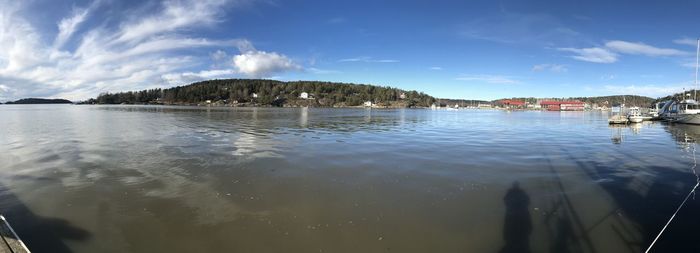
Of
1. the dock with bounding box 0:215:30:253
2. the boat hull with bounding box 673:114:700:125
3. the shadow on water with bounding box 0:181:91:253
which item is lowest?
the shadow on water with bounding box 0:181:91:253

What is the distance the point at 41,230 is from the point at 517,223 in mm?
10688

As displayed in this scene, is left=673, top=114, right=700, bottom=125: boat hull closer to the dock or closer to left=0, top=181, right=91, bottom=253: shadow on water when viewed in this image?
left=0, top=181, right=91, bottom=253: shadow on water

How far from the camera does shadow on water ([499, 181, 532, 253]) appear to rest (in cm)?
794

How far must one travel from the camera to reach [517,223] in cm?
920

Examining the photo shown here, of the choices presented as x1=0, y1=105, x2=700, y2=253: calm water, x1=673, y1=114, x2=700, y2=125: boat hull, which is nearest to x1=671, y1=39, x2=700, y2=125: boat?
x1=673, y1=114, x2=700, y2=125: boat hull

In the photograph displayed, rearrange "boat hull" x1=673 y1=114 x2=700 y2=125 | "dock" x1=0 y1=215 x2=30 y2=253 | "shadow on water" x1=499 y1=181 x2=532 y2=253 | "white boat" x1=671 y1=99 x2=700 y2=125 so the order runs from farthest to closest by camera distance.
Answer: "white boat" x1=671 y1=99 x2=700 y2=125, "boat hull" x1=673 y1=114 x2=700 y2=125, "shadow on water" x1=499 y1=181 x2=532 y2=253, "dock" x1=0 y1=215 x2=30 y2=253

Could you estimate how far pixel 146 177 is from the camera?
13.8 metres

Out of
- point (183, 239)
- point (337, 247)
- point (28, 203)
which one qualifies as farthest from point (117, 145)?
point (337, 247)

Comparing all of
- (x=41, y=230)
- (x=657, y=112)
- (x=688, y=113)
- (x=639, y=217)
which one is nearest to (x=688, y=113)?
(x=688, y=113)

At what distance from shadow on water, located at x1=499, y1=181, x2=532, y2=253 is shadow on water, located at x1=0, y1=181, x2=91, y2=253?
879cm

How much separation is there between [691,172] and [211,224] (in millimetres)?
18950

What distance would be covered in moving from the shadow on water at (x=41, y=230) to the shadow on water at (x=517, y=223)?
8794mm

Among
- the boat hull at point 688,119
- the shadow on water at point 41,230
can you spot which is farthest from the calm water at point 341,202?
the boat hull at point 688,119

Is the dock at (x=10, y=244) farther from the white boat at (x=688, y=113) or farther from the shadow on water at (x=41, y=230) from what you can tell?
the white boat at (x=688, y=113)
